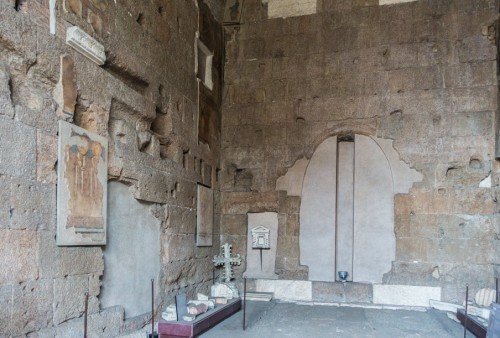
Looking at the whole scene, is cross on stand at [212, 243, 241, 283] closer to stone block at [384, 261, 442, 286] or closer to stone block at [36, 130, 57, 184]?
stone block at [384, 261, 442, 286]

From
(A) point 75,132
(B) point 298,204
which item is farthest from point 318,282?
(A) point 75,132

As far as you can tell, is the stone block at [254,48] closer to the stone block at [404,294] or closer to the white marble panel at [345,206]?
the white marble panel at [345,206]

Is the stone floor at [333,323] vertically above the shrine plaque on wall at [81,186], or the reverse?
the shrine plaque on wall at [81,186]

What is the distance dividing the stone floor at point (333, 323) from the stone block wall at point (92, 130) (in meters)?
1.12

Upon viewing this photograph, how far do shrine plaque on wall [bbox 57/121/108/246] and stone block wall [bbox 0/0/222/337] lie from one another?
78mm

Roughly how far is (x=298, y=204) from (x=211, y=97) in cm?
252

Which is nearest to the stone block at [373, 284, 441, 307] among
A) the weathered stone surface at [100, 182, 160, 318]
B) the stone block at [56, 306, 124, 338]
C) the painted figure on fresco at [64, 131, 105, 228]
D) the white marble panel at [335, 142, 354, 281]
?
the white marble panel at [335, 142, 354, 281]

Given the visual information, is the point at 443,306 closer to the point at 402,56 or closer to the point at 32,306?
the point at 402,56

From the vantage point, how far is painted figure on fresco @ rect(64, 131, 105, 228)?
4090mm

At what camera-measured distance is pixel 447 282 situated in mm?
7090

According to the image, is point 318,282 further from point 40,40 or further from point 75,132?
point 40,40

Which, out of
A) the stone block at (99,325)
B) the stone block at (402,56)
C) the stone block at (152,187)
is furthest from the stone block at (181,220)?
the stone block at (402,56)

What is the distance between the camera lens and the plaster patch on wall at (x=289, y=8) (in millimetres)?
8336

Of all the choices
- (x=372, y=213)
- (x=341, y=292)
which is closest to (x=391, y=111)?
(x=372, y=213)
